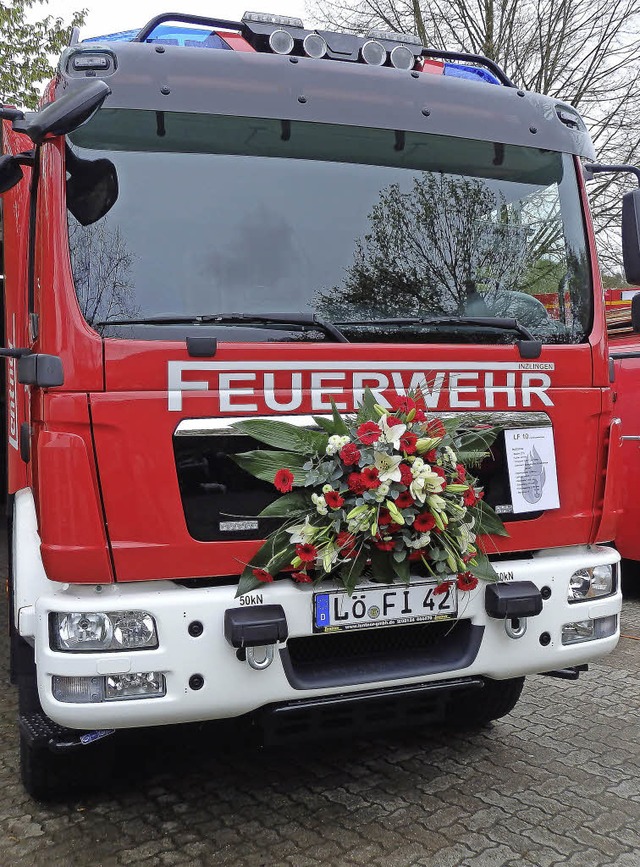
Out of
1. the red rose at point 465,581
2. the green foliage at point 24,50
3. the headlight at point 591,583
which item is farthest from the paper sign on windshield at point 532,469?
the green foliage at point 24,50

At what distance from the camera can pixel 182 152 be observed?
298cm

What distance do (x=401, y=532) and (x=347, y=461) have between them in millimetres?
308

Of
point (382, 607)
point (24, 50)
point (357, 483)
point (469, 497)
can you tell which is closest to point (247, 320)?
point (357, 483)

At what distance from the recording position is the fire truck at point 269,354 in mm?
2742

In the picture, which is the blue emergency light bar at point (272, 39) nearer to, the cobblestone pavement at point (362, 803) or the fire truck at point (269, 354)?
the fire truck at point (269, 354)

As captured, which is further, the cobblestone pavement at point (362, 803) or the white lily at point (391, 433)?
the cobblestone pavement at point (362, 803)

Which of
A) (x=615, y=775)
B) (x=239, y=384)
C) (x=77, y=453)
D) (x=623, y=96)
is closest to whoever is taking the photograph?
(x=77, y=453)

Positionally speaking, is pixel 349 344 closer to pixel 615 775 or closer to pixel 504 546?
pixel 504 546

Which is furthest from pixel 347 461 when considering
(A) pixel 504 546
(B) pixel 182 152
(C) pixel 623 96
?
(C) pixel 623 96

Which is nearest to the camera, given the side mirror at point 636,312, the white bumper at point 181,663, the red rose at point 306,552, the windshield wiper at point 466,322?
the white bumper at point 181,663

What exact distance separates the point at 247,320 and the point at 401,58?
4.32 feet

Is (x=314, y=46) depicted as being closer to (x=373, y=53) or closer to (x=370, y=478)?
(x=373, y=53)

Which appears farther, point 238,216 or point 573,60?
point 573,60

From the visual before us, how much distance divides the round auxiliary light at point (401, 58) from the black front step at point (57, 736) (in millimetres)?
2674
